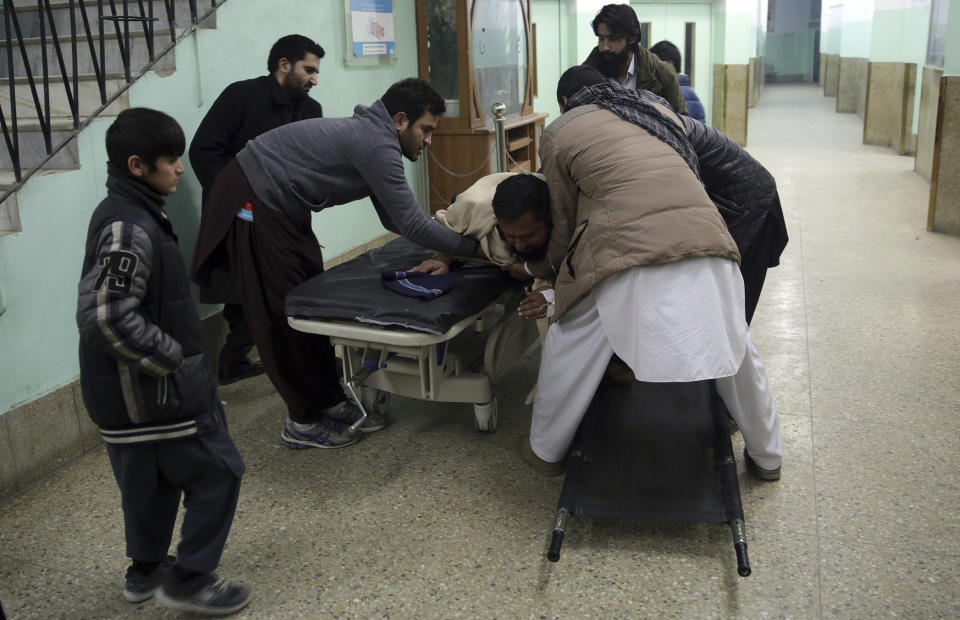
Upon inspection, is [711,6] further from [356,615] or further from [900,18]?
[356,615]

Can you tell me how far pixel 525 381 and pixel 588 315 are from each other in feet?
4.30

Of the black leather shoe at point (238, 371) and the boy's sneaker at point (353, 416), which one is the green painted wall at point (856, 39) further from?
the boy's sneaker at point (353, 416)

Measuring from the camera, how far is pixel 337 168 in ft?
9.71

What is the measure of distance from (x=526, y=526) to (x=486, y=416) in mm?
684

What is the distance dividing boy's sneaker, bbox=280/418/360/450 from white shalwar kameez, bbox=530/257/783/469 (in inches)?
34.0

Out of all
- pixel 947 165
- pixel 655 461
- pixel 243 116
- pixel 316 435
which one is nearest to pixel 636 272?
pixel 655 461

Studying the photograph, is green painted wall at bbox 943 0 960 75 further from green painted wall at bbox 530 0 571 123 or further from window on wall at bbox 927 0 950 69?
green painted wall at bbox 530 0 571 123

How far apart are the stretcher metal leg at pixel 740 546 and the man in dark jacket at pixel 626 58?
2064 millimetres

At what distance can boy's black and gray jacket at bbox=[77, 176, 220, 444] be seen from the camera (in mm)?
1863

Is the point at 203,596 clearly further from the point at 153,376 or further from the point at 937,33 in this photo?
the point at 937,33

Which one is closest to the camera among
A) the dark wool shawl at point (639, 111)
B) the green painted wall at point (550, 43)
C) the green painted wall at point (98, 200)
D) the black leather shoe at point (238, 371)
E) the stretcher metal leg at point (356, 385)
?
the dark wool shawl at point (639, 111)

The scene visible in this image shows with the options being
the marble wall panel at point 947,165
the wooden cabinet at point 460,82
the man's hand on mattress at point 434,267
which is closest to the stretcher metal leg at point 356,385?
the man's hand on mattress at point 434,267

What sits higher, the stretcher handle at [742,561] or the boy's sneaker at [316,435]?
the stretcher handle at [742,561]

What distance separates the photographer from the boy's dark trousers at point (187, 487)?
2037 millimetres
